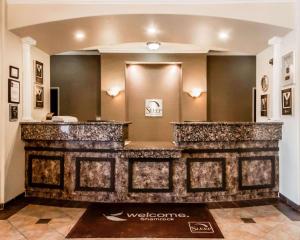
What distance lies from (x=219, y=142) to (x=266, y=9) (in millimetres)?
1988

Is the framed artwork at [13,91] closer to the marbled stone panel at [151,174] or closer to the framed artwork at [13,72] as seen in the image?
the framed artwork at [13,72]

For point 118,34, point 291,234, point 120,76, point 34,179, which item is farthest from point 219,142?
point 120,76

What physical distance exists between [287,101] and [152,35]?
2382 millimetres

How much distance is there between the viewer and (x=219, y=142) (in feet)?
13.8

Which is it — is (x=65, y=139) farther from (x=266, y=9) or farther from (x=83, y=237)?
(x=266, y=9)

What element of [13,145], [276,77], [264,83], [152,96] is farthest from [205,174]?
[152,96]

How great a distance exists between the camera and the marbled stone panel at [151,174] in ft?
13.6

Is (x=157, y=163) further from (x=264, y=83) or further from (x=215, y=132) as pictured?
(x=264, y=83)

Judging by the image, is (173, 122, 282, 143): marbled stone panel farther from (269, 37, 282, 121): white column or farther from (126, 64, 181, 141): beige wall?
(126, 64, 181, 141): beige wall

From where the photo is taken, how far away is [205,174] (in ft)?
13.8

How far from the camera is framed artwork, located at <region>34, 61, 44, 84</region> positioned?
5109mm

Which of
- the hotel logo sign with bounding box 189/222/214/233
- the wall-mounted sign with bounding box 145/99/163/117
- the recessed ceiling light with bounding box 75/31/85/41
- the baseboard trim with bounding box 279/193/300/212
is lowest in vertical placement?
the hotel logo sign with bounding box 189/222/214/233

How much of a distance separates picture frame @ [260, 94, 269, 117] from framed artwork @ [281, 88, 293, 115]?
78cm

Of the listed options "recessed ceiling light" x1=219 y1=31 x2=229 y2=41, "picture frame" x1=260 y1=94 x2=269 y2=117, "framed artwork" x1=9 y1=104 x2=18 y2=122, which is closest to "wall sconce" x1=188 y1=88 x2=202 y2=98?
"picture frame" x1=260 y1=94 x2=269 y2=117
